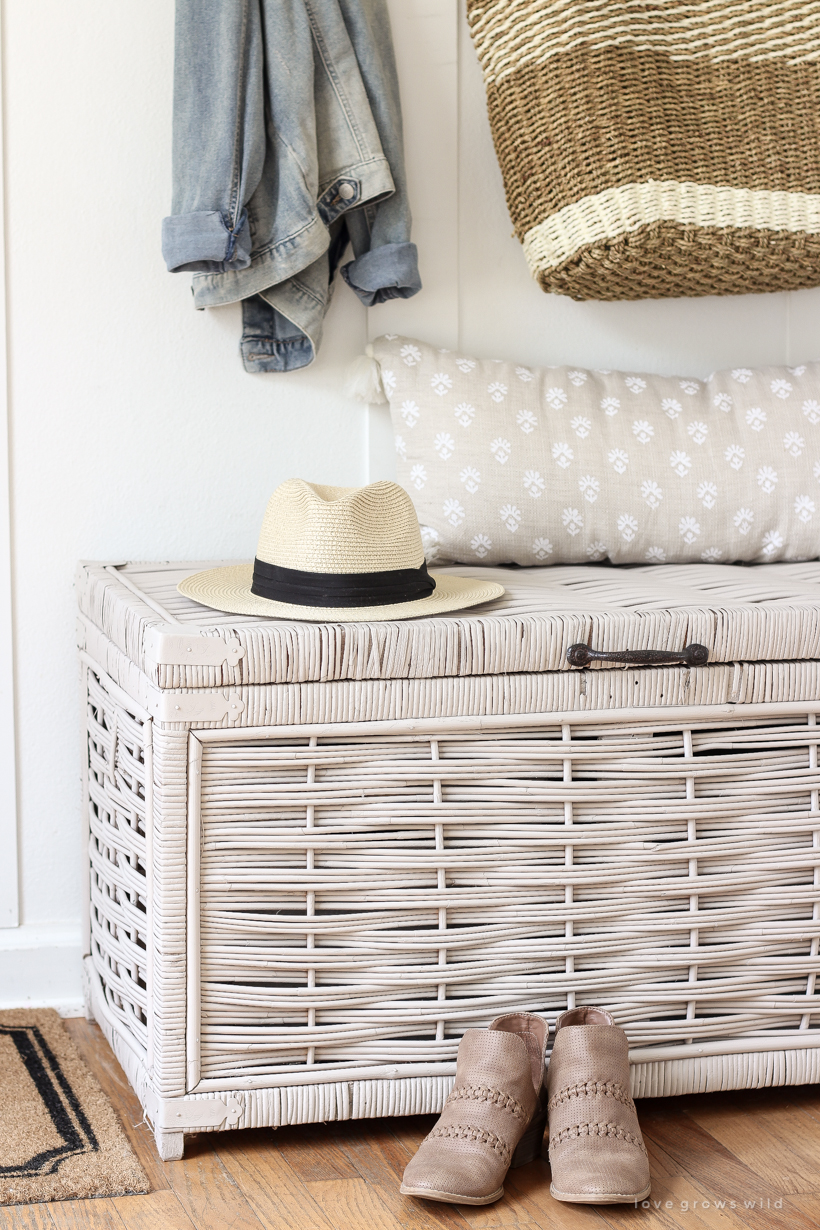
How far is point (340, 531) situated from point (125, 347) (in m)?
0.57

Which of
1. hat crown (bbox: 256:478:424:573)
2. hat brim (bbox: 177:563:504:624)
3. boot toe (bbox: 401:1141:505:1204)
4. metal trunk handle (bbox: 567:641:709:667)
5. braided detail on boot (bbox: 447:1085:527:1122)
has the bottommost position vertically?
boot toe (bbox: 401:1141:505:1204)

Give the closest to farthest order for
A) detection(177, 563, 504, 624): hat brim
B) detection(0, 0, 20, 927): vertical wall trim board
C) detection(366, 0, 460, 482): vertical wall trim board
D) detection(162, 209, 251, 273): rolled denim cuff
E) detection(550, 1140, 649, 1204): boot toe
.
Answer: detection(550, 1140, 649, 1204): boot toe < detection(177, 563, 504, 624): hat brim < detection(162, 209, 251, 273): rolled denim cuff < detection(0, 0, 20, 927): vertical wall trim board < detection(366, 0, 460, 482): vertical wall trim board

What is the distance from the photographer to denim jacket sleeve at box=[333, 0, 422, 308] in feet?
4.84

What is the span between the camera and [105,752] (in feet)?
4.42

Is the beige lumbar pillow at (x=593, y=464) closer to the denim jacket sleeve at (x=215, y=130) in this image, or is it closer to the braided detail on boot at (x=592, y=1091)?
the denim jacket sleeve at (x=215, y=130)

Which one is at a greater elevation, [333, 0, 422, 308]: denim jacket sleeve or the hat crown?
[333, 0, 422, 308]: denim jacket sleeve

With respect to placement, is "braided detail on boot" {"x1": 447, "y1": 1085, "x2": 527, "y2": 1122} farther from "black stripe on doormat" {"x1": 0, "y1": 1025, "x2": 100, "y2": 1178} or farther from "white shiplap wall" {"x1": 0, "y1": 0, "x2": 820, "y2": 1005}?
"white shiplap wall" {"x1": 0, "y1": 0, "x2": 820, "y2": 1005}

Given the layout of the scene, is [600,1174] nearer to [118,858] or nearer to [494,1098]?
[494,1098]

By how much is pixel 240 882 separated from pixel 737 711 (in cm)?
55

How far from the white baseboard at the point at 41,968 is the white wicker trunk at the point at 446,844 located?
311mm

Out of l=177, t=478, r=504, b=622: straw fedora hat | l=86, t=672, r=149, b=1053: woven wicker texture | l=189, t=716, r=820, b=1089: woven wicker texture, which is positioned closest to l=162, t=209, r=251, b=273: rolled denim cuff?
l=177, t=478, r=504, b=622: straw fedora hat

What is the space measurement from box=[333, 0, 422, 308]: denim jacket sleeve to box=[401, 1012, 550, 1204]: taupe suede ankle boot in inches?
37.4

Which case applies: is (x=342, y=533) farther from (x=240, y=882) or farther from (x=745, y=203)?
(x=745, y=203)

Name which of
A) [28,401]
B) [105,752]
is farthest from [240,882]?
[28,401]
